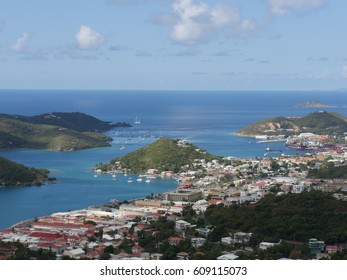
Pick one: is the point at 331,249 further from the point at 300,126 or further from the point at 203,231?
the point at 300,126

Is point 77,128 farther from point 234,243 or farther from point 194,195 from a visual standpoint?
point 234,243

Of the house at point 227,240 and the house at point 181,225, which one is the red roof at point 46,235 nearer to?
the house at point 181,225

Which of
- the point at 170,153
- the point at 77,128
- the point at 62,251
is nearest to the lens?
the point at 62,251

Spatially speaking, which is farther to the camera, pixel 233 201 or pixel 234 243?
pixel 233 201

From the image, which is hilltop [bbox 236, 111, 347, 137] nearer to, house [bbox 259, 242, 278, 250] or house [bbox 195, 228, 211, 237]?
house [bbox 195, 228, 211, 237]

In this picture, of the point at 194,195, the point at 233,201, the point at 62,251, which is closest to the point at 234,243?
the point at 62,251

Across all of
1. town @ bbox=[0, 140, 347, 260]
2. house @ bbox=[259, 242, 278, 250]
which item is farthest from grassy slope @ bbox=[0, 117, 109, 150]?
house @ bbox=[259, 242, 278, 250]

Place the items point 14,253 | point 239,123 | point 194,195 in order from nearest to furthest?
point 14,253 → point 194,195 → point 239,123
